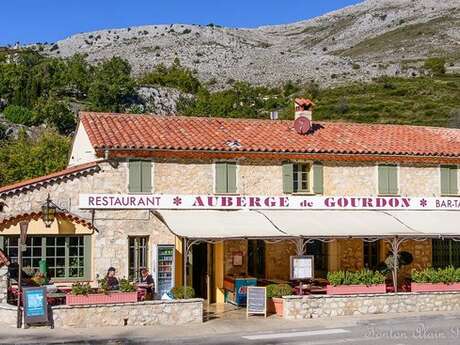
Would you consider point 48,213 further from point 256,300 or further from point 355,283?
point 355,283

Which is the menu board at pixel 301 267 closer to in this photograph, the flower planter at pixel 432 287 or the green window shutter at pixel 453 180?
the flower planter at pixel 432 287

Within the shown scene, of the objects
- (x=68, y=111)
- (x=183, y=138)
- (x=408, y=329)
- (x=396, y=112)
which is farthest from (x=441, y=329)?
(x=396, y=112)

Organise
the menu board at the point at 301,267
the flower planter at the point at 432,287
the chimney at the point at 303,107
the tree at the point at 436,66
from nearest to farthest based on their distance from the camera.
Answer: the menu board at the point at 301,267
the flower planter at the point at 432,287
the chimney at the point at 303,107
the tree at the point at 436,66

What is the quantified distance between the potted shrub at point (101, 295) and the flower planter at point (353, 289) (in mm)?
6462

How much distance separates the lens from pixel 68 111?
8331 centimetres

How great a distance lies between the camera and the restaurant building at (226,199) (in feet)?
73.9

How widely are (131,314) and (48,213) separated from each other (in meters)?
4.77

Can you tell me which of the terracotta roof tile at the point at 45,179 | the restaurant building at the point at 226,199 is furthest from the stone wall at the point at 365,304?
the terracotta roof tile at the point at 45,179

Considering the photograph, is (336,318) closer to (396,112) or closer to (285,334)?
(285,334)

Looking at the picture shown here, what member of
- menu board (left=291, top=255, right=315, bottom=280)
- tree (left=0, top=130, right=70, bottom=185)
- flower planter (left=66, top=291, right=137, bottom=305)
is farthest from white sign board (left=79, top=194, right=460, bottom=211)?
tree (left=0, top=130, right=70, bottom=185)

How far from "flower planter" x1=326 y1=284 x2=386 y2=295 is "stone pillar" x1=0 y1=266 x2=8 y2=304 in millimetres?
10025

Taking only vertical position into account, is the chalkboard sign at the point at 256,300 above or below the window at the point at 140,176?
below

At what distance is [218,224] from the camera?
22609mm

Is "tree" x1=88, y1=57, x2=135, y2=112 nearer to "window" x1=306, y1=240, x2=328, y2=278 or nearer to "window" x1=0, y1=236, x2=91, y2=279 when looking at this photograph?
"window" x1=306, y1=240, x2=328, y2=278
